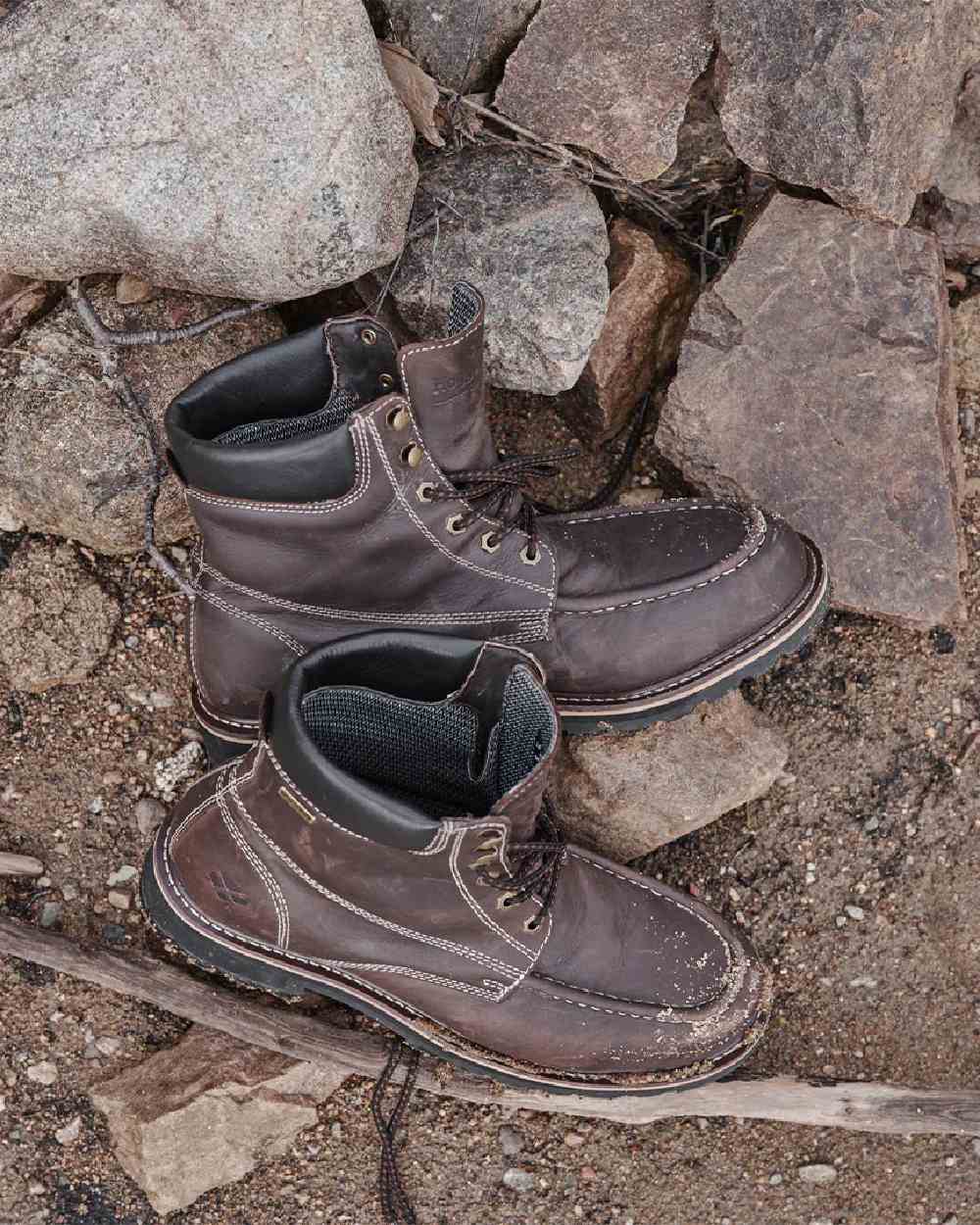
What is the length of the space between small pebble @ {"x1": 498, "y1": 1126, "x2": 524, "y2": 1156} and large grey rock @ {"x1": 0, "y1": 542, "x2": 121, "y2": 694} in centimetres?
167

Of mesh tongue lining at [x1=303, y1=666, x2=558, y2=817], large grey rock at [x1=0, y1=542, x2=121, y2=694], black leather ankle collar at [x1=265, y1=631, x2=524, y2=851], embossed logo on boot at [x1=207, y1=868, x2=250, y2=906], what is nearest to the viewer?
black leather ankle collar at [x1=265, y1=631, x2=524, y2=851]

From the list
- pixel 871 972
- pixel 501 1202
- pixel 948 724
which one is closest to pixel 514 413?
pixel 948 724

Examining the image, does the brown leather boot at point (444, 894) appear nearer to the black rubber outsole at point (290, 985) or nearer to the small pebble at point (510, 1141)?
the black rubber outsole at point (290, 985)

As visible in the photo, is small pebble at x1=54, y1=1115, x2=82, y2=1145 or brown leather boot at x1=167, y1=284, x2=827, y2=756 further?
small pebble at x1=54, y1=1115, x2=82, y2=1145

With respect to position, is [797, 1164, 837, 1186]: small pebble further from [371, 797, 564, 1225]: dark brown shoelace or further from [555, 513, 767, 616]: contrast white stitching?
[555, 513, 767, 616]: contrast white stitching

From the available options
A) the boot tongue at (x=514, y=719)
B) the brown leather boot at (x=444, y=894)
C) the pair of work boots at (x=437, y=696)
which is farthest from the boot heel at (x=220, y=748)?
the boot tongue at (x=514, y=719)

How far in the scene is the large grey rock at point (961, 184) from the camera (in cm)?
324

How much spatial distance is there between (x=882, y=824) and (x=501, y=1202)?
1.44 m

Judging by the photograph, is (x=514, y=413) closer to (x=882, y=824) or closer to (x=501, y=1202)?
(x=882, y=824)

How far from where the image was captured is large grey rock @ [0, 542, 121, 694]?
10.6 feet

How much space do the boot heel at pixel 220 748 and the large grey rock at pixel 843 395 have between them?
147cm

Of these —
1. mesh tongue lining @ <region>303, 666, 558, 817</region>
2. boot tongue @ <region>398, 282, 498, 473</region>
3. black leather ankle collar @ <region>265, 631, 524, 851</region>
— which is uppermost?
boot tongue @ <region>398, 282, 498, 473</region>

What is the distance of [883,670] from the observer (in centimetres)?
334

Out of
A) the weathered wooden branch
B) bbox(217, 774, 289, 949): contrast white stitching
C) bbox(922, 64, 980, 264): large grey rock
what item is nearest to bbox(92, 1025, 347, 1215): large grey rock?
the weathered wooden branch
